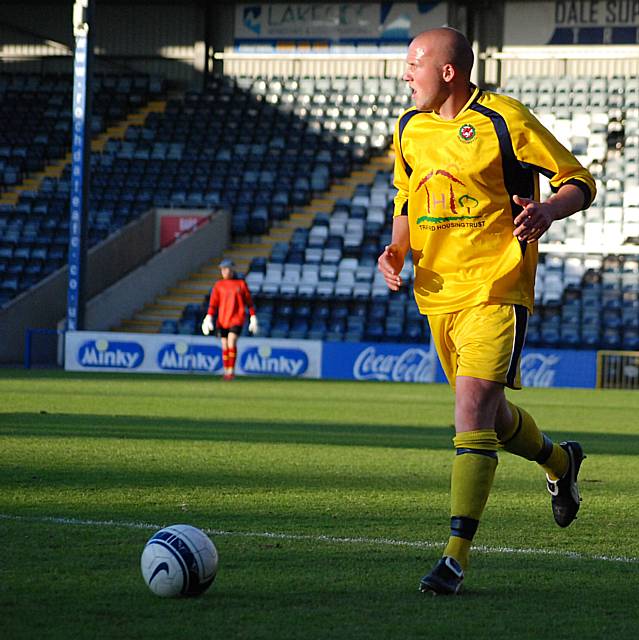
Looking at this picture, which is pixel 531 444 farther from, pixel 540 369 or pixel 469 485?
pixel 540 369

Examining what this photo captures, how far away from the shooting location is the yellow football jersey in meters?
5.40

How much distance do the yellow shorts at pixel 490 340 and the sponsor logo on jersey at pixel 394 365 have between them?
20.4 metres

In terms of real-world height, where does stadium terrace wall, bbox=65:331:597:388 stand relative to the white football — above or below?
below

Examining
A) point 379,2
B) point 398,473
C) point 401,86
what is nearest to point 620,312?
point 401,86

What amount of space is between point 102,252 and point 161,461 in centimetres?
2168

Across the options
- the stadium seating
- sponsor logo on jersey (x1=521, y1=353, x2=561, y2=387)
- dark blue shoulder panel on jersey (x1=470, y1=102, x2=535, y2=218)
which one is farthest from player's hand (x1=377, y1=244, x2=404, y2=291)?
the stadium seating

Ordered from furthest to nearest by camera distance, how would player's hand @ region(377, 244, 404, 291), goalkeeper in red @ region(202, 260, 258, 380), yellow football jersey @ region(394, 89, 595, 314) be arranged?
goalkeeper in red @ region(202, 260, 258, 380) < player's hand @ region(377, 244, 404, 291) < yellow football jersey @ region(394, 89, 595, 314)

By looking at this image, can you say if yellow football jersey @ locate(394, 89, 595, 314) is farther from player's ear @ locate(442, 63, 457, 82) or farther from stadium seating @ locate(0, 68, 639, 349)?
stadium seating @ locate(0, 68, 639, 349)

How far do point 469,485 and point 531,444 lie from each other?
0.84 meters

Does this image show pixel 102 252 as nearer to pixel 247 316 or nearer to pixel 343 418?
pixel 247 316

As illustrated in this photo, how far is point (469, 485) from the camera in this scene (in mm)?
5145

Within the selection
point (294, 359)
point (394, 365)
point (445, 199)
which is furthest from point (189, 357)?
point (445, 199)

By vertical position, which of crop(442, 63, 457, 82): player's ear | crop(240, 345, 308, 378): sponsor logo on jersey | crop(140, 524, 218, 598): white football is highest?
crop(442, 63, 457, 82): player's ear

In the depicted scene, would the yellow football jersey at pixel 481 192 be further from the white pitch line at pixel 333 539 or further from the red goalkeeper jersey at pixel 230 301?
the red goalkeeper jersey at pixel 230 301
